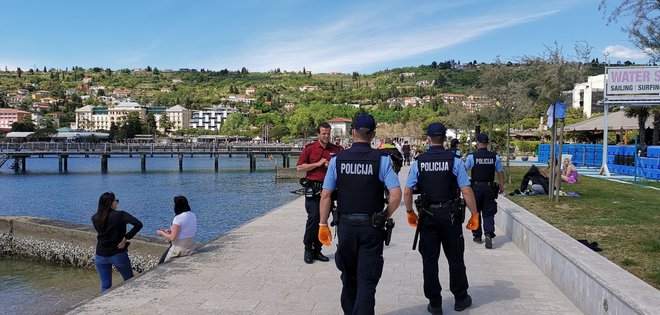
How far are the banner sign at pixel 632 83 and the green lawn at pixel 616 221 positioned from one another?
9.10m

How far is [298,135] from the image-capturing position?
154 m

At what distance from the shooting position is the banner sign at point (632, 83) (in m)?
24.5

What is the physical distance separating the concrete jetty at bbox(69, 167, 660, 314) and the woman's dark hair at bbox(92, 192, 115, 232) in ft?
2.97

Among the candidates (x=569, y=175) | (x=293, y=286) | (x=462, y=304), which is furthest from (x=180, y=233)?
(x=569, y=175)

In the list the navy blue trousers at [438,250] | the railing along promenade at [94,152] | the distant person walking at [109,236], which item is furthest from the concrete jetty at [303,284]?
the railing along promenade at [94,152]

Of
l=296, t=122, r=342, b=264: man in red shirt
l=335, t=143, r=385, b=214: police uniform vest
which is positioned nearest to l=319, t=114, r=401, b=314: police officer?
l=335, t=143, r=385, b=214: police uniform vest

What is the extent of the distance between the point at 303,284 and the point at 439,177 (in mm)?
2231

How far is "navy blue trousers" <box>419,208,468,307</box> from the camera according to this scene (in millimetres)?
5766

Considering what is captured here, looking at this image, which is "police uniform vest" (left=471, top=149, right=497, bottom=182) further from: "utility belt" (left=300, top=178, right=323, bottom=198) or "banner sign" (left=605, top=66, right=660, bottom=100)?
"banner sign" (left=605, top=66, right=660, bottom=100)

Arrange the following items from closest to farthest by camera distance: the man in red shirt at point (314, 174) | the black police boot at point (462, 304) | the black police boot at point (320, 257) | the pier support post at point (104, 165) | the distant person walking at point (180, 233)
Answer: the black police boot at point (462, 304) < the man in red shirt at point (314, 174) < the black police boot at point (320, 257) < the distant person walking at point (180, 233) < the pier support post at point (104, 165)

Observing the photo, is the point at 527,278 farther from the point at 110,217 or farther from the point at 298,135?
the point at 298,135

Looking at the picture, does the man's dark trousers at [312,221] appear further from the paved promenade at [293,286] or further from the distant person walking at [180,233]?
the distant person walking at [180,233]

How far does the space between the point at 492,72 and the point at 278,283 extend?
59.4 ft

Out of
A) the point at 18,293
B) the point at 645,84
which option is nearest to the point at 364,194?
the point at 18,293
